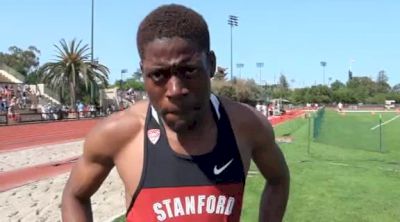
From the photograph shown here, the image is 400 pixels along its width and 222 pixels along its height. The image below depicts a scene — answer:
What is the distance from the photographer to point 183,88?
182cm

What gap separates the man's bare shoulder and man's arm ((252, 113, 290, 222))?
450 mm

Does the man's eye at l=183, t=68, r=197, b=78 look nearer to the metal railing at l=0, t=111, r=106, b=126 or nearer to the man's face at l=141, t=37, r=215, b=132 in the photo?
the man's face at l=141, t=37, r=215, b=132

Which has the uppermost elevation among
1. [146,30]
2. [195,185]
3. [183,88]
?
[146,30]

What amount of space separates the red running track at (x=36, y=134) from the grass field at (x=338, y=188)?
960cm

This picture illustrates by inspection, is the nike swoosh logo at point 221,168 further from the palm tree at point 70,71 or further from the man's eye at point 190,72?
the palm tree at point 70,71

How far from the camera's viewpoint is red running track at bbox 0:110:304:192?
45.9ft

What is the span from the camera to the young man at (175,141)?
6.13ft

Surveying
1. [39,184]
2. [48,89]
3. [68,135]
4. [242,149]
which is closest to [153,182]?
[242,149]

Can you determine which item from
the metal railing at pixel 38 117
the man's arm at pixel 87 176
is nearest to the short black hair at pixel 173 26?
→ the man's arm at pixel 87 176

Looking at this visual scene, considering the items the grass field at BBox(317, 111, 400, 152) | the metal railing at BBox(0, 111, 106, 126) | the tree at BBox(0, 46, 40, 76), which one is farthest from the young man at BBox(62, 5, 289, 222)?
the tree at BBox(0, 46, 40, 76)

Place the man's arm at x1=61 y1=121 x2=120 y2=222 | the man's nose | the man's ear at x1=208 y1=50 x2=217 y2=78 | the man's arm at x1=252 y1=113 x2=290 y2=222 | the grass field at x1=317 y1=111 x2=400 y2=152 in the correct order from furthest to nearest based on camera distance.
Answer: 1. the grass field at x1=317 y1=111 x2=400 y2=152
2. the man's arm at x1=252 y1=113 x2=290 y2=222
3. the man's arm at x1=61 y1=121 x2=120 y2=222
4. the man's ear at x1=208 y1=50 x2=217 y2=78
5. the man's nose

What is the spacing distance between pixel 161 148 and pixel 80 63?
62801 millimetres

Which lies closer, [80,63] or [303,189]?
[303,189]

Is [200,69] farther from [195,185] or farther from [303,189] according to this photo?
[303,189]
